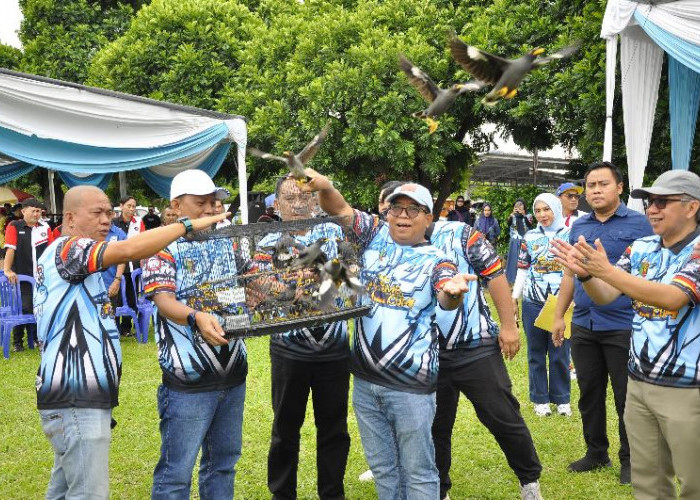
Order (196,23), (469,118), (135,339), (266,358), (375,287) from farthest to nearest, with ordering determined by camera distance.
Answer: (196,23)
(469,118)
(135,339)
(266,358)
(375,287)

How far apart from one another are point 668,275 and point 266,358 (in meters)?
6.18

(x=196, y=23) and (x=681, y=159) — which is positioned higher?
(x=196, y=23)

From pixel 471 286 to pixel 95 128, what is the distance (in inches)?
258

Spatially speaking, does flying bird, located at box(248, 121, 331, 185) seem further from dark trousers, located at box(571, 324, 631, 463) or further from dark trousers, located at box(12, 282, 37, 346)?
dark trousers, located at box(12, 282, 37, 346)

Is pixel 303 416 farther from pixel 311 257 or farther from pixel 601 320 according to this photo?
pixel 601 320

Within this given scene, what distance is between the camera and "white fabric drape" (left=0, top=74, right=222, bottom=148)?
8.22 meters

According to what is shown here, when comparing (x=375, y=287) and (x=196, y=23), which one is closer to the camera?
(x=375, y=287)

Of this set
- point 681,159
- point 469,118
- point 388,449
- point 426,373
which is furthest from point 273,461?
point 469,118

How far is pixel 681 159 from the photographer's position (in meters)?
8.54

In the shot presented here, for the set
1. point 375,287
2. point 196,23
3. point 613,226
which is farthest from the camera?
point 196,23

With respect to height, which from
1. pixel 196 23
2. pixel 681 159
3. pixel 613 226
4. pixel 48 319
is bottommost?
pixel 48 319

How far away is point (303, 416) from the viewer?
446cm

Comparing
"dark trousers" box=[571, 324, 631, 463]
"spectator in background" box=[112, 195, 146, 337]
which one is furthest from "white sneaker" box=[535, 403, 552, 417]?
"spectator in background" box=[112, 195, 146, 337]

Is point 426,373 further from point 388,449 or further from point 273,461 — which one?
point 273,461
